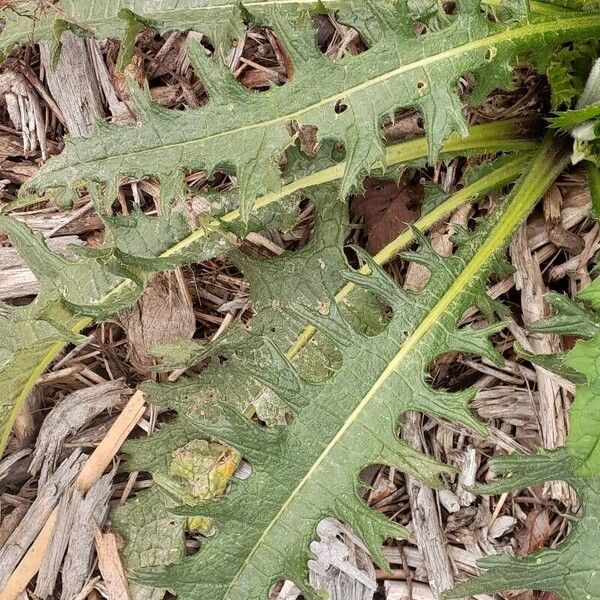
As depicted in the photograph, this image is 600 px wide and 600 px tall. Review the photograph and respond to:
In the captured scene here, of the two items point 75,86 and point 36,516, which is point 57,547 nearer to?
point 36,516

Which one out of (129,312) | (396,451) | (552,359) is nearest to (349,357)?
(396,451)

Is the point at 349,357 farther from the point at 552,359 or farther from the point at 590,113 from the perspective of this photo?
the point at 590,113

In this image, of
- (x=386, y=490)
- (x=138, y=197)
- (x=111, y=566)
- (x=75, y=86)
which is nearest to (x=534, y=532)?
(x=386, y=490)

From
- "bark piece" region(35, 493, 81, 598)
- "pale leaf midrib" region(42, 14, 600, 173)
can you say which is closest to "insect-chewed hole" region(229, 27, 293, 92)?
"pale leaf midrib" region(42, 14, 600, 173)

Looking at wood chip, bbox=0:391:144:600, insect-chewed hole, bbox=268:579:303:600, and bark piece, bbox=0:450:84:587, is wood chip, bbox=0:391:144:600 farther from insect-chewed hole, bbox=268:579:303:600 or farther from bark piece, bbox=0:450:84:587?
insect-chewed hole, bbox=268:579:303:600

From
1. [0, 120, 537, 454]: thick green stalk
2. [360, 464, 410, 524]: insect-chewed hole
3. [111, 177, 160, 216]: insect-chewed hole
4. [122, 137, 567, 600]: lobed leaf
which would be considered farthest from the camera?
[111, 177, 160, 216]: insect-chewed hole
